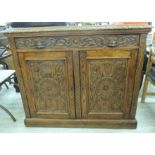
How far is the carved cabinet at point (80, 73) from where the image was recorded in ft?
4.54

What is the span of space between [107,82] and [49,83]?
20.4 inches

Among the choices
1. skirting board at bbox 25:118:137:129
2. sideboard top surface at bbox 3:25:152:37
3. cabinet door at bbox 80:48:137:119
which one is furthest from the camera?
skirting board at bbox 25:118:137:129

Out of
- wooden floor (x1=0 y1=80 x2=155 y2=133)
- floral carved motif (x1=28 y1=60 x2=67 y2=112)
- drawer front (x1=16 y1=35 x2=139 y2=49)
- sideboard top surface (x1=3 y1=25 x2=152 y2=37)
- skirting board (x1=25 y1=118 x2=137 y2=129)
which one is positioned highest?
sideboard top surface (x1=3 y1=25 x2=152 y2=37)

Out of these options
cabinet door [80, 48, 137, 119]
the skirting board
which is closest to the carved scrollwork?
cabinet door [80, 48, 137, 119]

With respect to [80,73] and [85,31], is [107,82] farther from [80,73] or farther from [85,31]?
[85,31]

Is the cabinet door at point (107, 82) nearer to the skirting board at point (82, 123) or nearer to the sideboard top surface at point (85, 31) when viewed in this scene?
the skirting board at point (82, 123)

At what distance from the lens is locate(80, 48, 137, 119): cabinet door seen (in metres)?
1.45

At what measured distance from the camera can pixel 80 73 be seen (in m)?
1.54

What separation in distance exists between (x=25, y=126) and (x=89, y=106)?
705mm

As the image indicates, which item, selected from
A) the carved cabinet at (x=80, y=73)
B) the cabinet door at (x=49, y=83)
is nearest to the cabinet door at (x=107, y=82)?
the carved cabinet at (x=80, y=73)

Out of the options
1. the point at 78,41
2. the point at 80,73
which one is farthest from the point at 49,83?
the point at 78,41

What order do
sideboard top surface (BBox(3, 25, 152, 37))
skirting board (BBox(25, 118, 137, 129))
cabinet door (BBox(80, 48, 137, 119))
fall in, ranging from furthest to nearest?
skirting board (BBox(25, 118, 137, 129)), cabinet door (BBox(80, 48, 137, 119)), sideboard top surface (BBox(3, 25, 152, 37))

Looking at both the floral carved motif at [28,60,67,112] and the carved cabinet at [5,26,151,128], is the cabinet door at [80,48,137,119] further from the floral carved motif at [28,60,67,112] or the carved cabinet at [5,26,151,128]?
the floral carved motif at [28,60,67,112]
